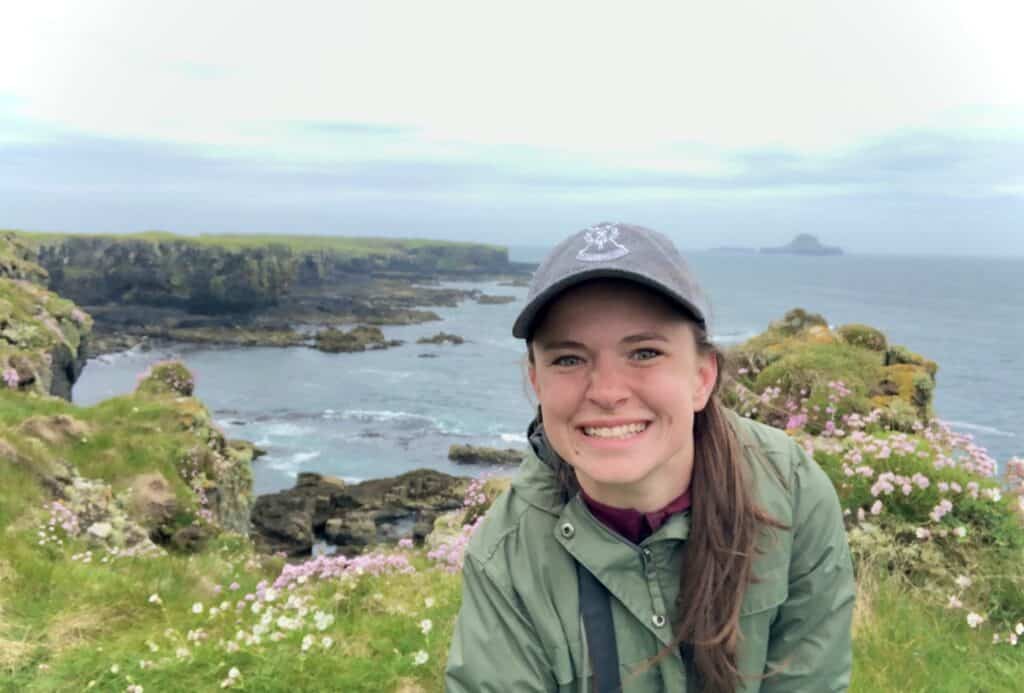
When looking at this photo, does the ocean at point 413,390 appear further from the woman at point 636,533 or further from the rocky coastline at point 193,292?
the woman at point 636,533

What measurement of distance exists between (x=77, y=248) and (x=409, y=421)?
7467cm

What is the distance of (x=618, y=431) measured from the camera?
2.10 metres

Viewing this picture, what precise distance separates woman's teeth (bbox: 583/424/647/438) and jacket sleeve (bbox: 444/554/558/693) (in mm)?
546

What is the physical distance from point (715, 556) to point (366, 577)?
4259 millimetres

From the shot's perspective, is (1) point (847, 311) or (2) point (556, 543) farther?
(1) point (847, 311)

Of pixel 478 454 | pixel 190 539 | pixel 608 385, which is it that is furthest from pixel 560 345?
pixel 478 454

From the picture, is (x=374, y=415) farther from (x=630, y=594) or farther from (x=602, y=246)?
(x=602, y=246)

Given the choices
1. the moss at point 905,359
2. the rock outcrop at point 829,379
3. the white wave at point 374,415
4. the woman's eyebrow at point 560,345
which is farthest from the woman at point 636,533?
the white wave at point 374,415

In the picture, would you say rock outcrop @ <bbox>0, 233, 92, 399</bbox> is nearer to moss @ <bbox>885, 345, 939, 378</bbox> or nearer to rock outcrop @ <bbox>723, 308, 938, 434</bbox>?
rock outcrop @ <bbox>723, 308, 938, 434</bbox>

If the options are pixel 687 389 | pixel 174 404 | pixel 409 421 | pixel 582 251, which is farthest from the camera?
pixel 409 421

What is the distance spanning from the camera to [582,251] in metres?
2.01

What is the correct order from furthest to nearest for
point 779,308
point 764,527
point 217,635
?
1. point 779,308
2. point 217,635
3. point 764,527

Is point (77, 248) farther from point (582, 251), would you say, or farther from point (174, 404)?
point (582, 251)

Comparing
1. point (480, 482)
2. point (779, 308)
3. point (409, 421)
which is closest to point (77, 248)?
point (409, 421)
